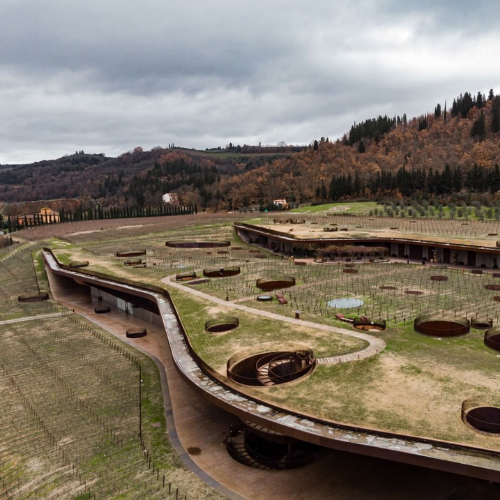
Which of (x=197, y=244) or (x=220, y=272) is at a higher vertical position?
(x=197, y=244)

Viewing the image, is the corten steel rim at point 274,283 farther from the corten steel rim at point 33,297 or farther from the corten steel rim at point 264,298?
the corten steel rim at point 33,297

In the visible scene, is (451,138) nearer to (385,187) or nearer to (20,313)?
(385,187)

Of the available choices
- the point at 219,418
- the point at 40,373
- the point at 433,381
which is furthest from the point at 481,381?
the point at 40,373

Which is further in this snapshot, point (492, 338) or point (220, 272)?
point (220, 272)

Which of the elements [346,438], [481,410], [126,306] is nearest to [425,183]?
[126,306]

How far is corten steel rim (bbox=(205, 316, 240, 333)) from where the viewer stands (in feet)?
102

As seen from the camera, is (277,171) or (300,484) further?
(277,171)

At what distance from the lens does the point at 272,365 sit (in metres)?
24.6

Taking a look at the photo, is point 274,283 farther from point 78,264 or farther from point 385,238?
point 78,264

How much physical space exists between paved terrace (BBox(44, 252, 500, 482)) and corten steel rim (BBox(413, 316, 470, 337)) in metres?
13.8

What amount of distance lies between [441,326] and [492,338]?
154 inches

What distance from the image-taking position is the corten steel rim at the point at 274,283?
44.1 meters

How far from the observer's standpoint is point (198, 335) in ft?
98.3

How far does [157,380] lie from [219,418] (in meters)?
8.09
